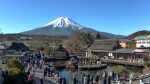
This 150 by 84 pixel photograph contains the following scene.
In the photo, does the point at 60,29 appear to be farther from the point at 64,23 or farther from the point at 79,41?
the point at 79,41

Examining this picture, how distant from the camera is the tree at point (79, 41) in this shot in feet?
239

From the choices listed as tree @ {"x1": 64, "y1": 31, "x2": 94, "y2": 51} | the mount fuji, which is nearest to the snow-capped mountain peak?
the mount fuji

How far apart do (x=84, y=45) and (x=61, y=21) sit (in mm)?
88390

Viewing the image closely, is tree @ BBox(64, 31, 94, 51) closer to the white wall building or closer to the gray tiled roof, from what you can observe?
the gray tiled roof

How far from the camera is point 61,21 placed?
163125 mm

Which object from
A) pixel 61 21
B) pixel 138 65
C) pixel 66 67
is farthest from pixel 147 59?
pixel 61 21

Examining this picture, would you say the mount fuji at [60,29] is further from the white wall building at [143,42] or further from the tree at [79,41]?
the white wall building at [143,42]

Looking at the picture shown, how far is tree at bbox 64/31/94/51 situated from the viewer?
72750 mm

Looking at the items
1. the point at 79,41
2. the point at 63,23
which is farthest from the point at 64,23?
the point at 79,41

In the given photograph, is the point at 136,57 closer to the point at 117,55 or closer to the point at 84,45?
the point at 117,55

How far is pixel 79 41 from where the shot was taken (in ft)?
240

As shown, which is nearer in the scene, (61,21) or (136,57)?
(136,57)

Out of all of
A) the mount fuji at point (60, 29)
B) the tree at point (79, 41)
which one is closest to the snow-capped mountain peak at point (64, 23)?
the mount fuji at point (60, 29)

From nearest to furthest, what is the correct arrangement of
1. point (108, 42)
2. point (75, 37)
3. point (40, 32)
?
point (108, 42) → point (75, 37) → point (40, 32)
